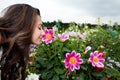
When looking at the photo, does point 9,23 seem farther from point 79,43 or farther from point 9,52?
point 79,43

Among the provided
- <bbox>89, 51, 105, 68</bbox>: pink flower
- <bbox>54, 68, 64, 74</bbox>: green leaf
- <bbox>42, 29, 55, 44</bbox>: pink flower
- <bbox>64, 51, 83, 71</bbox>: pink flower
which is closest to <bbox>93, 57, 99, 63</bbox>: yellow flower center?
<bbox>89, 51, 105, 68</bbox>: pink flower

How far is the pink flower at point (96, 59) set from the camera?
160 inches

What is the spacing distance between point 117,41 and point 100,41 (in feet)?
0.73

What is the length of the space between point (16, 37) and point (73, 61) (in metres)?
1.22

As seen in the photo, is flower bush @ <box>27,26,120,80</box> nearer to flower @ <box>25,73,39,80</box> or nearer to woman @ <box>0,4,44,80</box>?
flower @ <box>25,73,39,80</box>

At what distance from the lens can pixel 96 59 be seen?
409cm

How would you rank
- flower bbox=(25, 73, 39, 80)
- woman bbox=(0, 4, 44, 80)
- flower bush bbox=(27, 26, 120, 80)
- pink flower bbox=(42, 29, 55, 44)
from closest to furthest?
woman bbox=(0, 4, 44, 80), flower bbox=(25, 73, 39, 80), flower bush bbox=(27, 26, 120, 80), pink flower bbox=(42, 29, 55, 44)

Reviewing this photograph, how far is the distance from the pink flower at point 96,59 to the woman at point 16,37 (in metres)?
1.14

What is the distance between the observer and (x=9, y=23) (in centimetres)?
299

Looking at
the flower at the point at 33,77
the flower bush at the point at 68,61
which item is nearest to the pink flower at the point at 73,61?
the flower bush at the point at 68,61

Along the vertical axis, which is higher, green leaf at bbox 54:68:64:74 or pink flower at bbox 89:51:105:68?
pink flower at bbox 89:51:105:68

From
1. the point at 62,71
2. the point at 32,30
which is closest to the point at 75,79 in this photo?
the point at 62,71

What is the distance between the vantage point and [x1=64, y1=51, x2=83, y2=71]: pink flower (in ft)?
13.2

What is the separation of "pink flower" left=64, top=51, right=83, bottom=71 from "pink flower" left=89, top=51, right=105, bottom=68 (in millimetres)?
119
